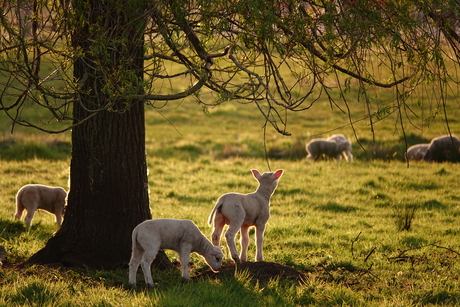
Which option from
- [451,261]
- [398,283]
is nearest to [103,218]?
[398,283]

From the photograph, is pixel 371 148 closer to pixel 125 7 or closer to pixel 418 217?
pixel 418 217

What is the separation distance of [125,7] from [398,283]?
4171mm

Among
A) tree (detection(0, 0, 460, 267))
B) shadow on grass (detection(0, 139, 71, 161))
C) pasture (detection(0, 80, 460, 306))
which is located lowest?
pasture (detection(0, 80, 460, 306))

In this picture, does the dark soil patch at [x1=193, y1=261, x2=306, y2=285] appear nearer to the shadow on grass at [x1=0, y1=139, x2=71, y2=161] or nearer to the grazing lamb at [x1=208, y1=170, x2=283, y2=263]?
the grazing lamb at [x1=208, y1=170, x2=283, y2=263]

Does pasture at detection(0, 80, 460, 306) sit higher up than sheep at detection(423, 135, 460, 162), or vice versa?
sheep at detection(423, 135, 460, 162)

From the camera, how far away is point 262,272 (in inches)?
244

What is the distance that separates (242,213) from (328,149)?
11604 millimetres

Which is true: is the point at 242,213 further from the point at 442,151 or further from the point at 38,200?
the point at 442,151

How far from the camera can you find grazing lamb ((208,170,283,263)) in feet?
21.4

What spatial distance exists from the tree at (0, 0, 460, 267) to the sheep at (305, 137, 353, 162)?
1092cm

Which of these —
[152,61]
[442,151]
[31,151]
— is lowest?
[31,151]

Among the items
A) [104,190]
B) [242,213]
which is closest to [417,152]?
[242,213]

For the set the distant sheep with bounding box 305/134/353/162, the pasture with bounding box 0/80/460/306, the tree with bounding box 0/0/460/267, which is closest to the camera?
the tree with bounding box 0/0/460/267

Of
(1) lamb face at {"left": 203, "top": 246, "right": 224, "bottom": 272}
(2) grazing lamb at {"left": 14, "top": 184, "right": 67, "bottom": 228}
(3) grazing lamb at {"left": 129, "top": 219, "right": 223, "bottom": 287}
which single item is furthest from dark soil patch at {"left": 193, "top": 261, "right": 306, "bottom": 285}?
(2) grazing lamb at {"left": 14, "top": 184, "right": 67, "bottom": 228}
